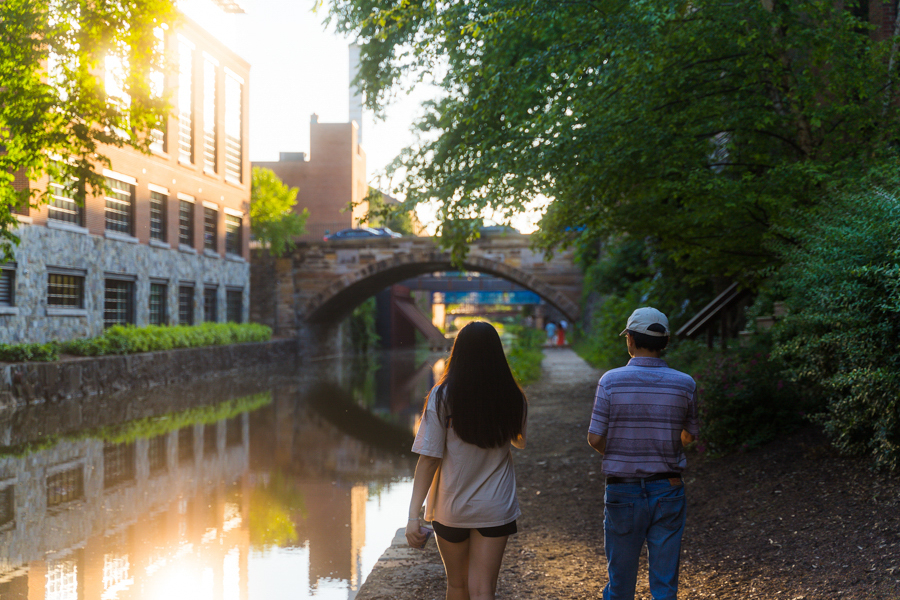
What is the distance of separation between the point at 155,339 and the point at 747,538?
63.7 feet

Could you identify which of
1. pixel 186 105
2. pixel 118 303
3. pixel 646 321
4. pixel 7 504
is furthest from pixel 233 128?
pixel 646 321

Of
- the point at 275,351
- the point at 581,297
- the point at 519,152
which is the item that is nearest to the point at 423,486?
the point at 519,152

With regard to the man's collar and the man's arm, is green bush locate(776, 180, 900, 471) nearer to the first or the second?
the man's collar

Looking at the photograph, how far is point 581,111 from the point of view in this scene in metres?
7.62

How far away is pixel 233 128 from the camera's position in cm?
3256

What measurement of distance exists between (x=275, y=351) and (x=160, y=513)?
24.3 meters

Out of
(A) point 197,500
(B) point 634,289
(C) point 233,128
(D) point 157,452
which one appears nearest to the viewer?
(A) point 197,500

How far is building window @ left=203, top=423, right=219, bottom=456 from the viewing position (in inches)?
427

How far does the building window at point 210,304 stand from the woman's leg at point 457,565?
27945 millimetres

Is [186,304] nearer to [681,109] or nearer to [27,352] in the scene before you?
[27,352]

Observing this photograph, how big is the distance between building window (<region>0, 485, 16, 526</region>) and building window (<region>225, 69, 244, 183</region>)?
24.6 m

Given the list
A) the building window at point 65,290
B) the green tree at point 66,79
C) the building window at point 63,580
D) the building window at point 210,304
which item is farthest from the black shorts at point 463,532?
the building window at point 210,304

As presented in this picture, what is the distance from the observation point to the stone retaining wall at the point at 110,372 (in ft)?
51.5

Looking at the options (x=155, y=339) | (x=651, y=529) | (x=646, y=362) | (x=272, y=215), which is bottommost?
(x=651, y=529)
